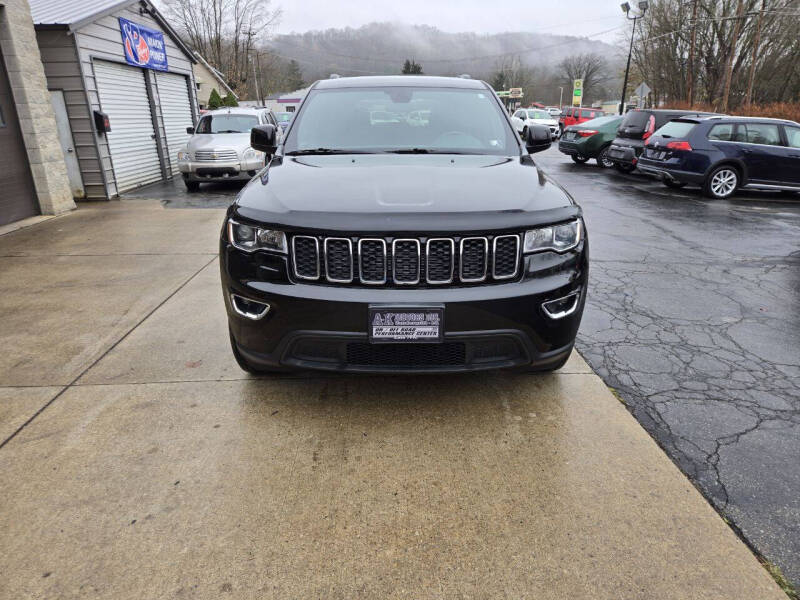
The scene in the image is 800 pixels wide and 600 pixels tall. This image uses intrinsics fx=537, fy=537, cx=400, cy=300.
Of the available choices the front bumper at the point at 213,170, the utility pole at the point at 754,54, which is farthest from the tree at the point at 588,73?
the front bumper at the point at 213,170

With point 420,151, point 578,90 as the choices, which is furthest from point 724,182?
point 578,90

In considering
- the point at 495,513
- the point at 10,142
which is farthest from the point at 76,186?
the point at 495,513

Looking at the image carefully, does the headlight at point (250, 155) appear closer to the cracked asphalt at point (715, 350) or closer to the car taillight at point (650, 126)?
the cracked asphalt at point (715, 350)

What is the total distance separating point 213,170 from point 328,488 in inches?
403

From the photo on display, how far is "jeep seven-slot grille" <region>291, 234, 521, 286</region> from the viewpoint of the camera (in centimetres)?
248

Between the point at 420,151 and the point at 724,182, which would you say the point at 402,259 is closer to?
the point at 420,151

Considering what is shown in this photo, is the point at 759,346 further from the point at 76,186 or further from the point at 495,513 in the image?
the point at 76,186

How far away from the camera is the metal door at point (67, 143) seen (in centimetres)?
1020

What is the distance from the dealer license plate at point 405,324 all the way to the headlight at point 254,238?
56 cm

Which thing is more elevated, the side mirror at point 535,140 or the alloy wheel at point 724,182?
the side mirror at point 535,140

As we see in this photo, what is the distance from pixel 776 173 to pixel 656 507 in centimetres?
Result: 1097

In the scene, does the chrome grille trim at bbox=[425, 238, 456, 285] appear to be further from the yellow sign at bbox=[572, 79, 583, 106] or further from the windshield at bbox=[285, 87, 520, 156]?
the yellow sign at bbox=[572, 79, 583, 106]

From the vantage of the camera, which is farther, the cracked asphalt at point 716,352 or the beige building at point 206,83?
the beige building at point 206,83

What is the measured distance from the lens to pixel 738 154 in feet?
34.4
